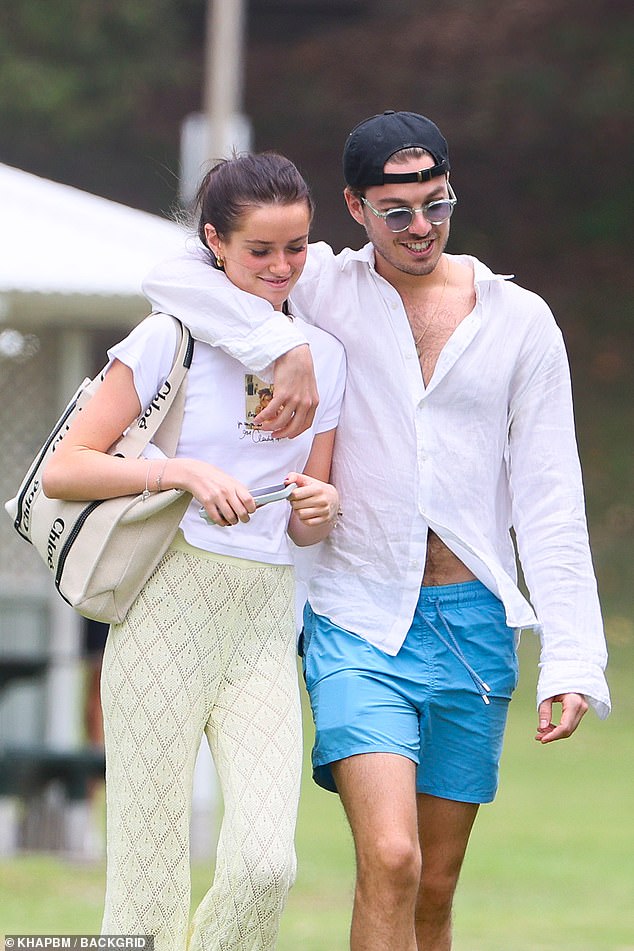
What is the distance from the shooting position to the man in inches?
155

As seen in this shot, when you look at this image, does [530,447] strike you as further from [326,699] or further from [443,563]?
[326,699]

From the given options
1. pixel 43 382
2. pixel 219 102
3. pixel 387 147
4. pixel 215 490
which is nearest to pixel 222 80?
pixel 219 102

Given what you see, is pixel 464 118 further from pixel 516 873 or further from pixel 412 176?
pixel 412 176

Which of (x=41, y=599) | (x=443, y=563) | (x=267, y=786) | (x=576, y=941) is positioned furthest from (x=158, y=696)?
(x=41, y=599)

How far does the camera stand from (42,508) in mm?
3648

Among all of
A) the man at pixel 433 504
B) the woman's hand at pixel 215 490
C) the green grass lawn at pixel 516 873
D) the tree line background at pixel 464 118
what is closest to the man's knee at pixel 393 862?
the man at pixel 433 504

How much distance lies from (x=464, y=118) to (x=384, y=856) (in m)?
20.6

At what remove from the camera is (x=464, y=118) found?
23.5 metres

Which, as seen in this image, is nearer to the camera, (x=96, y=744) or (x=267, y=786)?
(x=267, y=786)

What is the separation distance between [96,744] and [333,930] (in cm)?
262

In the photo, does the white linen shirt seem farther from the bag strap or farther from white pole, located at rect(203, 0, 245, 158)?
white pole, located at rect(203, 0, 245, 158)

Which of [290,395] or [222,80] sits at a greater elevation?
[222,80]

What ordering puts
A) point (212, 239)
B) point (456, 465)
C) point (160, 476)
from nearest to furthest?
1. point (160, 476)
2. point (212, 239)
3. point (456, 465)

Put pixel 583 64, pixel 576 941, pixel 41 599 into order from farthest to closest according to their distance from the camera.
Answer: pixel 583 64
pixel 41 599
pixel 576 941
